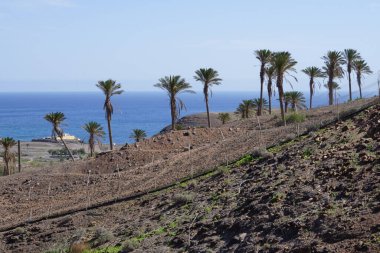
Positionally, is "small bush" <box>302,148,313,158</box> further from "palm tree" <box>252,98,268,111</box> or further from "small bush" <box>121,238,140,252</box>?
"palm tree" <box>252,98,268,111</box>

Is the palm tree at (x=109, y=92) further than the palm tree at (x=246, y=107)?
No

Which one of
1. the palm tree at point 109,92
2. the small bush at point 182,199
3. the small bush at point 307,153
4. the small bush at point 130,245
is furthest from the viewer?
the palm tree at point 109,92

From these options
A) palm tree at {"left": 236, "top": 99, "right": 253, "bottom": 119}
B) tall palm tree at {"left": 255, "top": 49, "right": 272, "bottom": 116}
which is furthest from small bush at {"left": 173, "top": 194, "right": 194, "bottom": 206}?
palm tree at {"left": 236, "top": 99, "right": 253, "bottom": 119}

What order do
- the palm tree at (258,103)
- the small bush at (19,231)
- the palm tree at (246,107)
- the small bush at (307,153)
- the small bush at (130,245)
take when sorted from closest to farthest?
the small bush at (130,245), the small bush at (307,153), the small bush at (19,231), the palm tree at (258,103), the palm tree at (246,107)

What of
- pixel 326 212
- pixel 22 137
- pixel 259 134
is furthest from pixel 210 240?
pixel 22 137

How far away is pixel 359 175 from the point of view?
19391 mm

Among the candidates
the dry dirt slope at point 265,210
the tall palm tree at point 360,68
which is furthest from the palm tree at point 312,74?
the dry dirt slope at point 265,210

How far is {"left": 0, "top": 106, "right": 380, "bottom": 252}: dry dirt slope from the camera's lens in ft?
54.7

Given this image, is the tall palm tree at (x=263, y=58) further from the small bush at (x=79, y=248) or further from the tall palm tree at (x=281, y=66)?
the small bush at (x=79, y=248)

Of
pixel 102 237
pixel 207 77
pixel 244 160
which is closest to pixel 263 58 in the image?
Result: pixel 207 77

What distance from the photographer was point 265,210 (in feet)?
63.9

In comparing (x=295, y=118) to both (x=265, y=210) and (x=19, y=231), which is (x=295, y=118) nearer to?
(x=19, y=231)

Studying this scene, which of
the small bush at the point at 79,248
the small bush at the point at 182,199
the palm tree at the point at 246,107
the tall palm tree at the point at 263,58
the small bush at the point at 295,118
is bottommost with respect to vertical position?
the small bush at the point at 79,248

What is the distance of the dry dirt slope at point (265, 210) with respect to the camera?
1669cm
